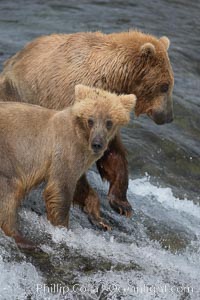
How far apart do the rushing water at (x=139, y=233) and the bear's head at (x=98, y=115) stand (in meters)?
1.05

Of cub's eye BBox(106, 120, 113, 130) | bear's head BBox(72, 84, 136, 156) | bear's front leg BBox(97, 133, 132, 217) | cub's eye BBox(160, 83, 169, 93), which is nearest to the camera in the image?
bear's head BBox(72, 84, 136, 156)

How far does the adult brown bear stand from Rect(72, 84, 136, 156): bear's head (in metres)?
0.97

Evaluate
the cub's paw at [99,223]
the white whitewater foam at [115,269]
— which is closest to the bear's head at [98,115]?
the white whitewater foam at [115,269]

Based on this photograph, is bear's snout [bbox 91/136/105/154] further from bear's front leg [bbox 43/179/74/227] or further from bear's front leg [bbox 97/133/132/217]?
bear's front leg [bbox 97/133/132/217]

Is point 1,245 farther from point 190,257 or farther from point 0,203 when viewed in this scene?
point 190,257

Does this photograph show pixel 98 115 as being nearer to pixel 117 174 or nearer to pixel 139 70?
pixel 117 174

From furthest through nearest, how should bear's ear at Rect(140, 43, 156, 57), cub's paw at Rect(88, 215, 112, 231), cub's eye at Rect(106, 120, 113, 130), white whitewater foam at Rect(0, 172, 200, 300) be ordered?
bear's ear at Rect(140, 43, 156, 57) < cub's paw at Rect(88, 215, 112, 231) < cub's eye at Rect(106, 120, 113, 130) < white whitewater foam at Rect(0, 172, 200, 300)

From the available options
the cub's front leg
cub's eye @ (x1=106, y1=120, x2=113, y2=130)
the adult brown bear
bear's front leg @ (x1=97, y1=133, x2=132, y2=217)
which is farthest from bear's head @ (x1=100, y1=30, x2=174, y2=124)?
the cub's front leg

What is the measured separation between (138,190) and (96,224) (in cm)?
159

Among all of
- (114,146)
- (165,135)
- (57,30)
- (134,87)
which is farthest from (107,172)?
(57,30)

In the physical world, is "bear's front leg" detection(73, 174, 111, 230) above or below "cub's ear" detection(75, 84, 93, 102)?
below

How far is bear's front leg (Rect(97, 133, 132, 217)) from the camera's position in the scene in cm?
889

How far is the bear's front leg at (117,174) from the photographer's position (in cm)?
889

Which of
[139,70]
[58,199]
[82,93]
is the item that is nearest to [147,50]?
[139,70]
